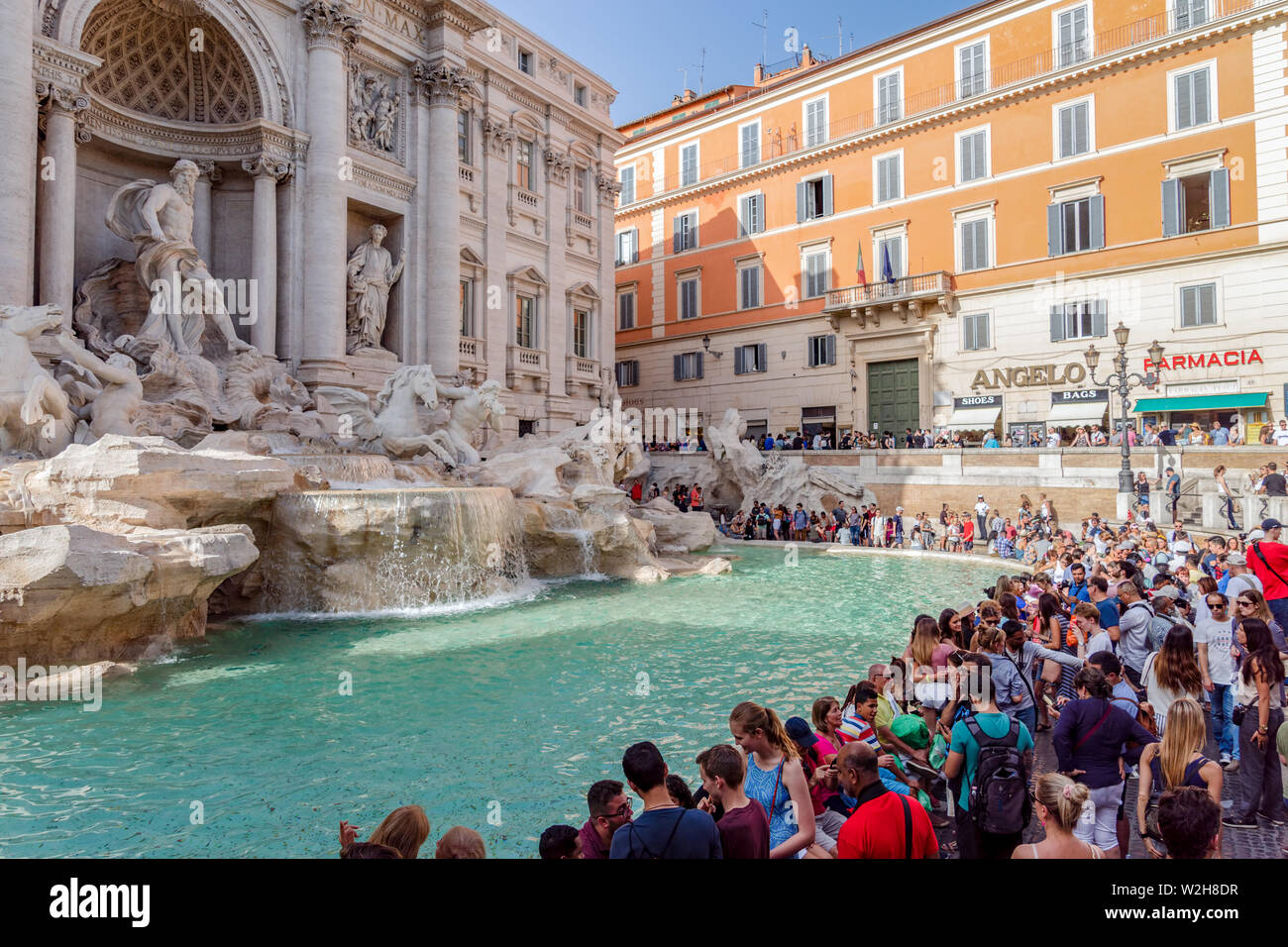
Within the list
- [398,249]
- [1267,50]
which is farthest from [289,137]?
[1267,50]

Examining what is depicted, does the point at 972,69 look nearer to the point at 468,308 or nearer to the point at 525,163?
the point at 525,163

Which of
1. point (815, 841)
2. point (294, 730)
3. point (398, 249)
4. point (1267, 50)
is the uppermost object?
point (1267, 50)

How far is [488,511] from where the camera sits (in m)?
12.1

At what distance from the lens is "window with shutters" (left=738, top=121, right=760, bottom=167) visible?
3014 cm

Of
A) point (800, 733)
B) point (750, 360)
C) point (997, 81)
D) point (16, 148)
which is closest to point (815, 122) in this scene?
point (997, 81)

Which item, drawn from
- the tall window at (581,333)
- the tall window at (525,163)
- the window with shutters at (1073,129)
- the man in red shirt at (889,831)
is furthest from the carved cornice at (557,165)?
the man in red shirt at (889,831)

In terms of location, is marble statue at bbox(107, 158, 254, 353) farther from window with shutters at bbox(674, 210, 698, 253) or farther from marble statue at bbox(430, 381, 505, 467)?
window with shutters at bbox(674, 210, 698, 253)

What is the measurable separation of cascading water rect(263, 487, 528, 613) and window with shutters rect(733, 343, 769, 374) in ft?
63.5

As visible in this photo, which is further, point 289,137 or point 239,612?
point 289,137

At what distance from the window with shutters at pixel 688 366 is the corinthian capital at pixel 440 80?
44.3 ft

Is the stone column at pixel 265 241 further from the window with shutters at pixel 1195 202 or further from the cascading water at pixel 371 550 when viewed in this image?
the window with shutters at pixel 1195 202
